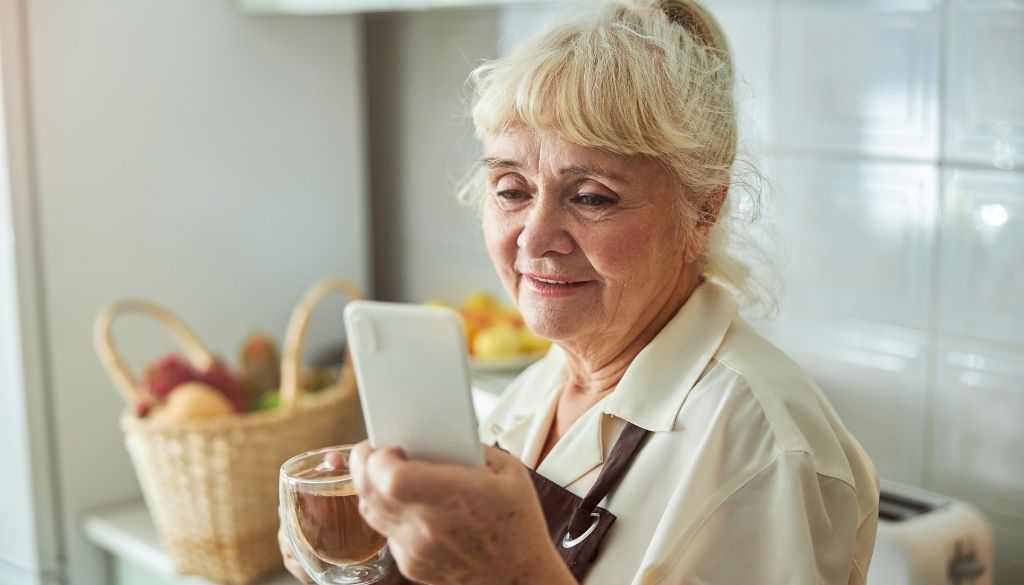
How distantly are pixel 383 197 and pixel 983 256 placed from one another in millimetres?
1289

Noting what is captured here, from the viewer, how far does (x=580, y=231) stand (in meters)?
0.95

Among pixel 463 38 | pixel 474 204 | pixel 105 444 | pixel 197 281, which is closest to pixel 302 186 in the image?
pixel 197 281

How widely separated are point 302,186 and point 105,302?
427 millimetres

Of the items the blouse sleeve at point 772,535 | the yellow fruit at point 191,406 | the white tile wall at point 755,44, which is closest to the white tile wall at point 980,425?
the white tile wall at point 755,44

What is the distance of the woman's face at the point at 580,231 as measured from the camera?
→ 37.3 inches

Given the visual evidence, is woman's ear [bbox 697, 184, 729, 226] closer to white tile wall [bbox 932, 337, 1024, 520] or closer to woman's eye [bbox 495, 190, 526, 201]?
woman's eye [bbox 495, 190, 526, 201]

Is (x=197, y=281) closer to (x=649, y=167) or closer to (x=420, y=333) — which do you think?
(x=649, y=167)

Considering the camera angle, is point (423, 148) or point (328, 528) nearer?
point (328, 528)

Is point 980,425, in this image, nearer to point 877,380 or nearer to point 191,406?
point 877,380

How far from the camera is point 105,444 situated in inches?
79.4

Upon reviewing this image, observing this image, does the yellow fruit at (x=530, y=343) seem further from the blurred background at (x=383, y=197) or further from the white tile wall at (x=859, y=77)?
the white tile wall at (x=859, y=77)

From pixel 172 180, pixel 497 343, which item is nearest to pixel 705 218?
pixel 497 343

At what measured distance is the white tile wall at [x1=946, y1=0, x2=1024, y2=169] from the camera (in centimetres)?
132

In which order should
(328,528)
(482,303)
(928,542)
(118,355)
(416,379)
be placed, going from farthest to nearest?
(482,303)
(118,355)
(928,542)
(328,528)
(416,379)
